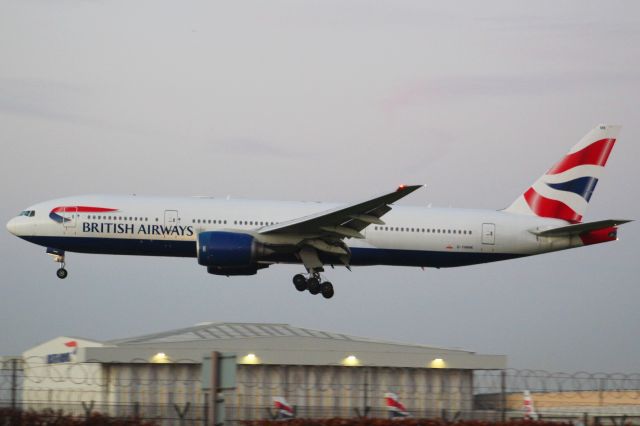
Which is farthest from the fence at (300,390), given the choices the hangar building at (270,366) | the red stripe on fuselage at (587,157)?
the red stripe on fuselage at (587,157)

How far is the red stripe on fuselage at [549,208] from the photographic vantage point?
141ft

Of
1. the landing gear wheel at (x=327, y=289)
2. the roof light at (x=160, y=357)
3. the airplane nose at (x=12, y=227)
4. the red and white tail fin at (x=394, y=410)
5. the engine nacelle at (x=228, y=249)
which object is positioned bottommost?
the red and white tail fin at (x=394, y=410)

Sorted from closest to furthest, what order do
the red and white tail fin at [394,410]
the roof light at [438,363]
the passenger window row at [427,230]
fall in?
the red and white tail fin at [394,410] < the roof light at [438,363] < the passenger window row at [427,230]

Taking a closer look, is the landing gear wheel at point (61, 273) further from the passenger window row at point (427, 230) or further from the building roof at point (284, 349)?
the passenger window row at point (427, 230)

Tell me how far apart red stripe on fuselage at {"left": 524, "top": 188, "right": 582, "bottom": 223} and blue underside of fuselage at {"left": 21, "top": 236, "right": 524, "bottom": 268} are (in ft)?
8.02

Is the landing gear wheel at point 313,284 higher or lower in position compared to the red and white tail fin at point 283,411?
higher

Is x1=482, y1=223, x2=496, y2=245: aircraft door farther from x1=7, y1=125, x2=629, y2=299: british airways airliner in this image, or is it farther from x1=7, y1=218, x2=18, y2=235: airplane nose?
x1=7, y1=218, x2=18, y2=235: airplane nose

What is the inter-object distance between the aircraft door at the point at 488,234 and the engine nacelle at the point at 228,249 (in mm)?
9200

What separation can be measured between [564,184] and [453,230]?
6563 millimetres

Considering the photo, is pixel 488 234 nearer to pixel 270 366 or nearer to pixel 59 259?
pixel 270 366

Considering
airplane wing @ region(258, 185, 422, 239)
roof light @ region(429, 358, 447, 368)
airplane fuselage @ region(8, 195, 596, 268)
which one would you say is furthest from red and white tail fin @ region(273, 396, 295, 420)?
airplane fuselage @ region(8, 195, 596, 268)

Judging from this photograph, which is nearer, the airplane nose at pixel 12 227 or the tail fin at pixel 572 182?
the airplane nose at pixel 12 227

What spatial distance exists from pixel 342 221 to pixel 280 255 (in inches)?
116

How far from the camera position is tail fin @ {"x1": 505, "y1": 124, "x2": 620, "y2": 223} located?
43.2 meters
